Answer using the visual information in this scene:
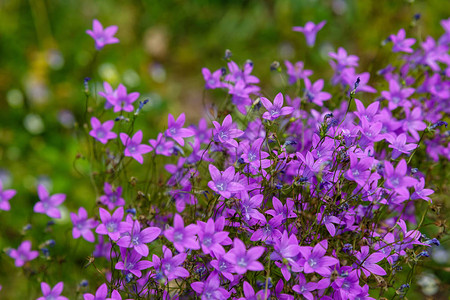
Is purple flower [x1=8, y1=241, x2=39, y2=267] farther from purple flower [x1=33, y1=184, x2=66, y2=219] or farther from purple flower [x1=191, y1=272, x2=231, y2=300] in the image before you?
purple flower [x1=191, y1=272, x2=231, y2=300]

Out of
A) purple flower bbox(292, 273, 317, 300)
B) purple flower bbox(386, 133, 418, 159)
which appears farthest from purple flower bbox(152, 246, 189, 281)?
purple flower bbox(386, 133, 418, 159)

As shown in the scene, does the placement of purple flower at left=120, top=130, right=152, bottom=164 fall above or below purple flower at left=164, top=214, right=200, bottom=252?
above

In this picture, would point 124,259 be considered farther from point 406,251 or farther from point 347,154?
point 406,251

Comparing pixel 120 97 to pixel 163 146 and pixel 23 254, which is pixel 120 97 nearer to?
pixel 163 146

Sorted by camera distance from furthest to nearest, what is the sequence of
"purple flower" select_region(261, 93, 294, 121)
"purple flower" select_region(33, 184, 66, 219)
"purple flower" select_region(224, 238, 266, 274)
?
"purple flower" select_region(33, 184, 66, 219)
"purple flower" select_region(261, 93, 294, 121)
"purple flower" select_region(224, 238, 266, 274)

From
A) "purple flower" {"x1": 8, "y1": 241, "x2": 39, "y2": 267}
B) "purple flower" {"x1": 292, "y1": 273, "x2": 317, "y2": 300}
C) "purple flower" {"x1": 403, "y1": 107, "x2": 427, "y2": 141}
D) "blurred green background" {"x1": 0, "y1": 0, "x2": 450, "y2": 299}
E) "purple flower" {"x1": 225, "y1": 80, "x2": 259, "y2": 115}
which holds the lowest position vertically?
"purple flower" {"x1": 292, "y1": 273, "x2": 317, "y2": 300}

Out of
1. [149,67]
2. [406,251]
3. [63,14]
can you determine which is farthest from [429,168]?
[63,14]

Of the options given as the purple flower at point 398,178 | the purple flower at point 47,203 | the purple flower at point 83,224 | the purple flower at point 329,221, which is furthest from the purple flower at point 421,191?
the purple flower at point 47,203
